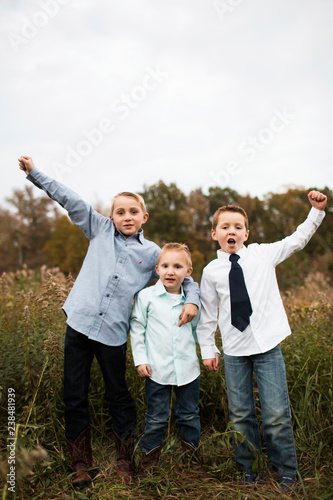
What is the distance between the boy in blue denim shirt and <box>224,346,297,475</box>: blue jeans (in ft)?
1.63

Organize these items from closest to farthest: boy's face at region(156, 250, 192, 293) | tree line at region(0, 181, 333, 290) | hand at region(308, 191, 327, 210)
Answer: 1. hand at region(308, 191, 327, 210)
2. boy's face at region(156, 250, 192, 293)
3. tree line at region(0, 181, 333, 290)

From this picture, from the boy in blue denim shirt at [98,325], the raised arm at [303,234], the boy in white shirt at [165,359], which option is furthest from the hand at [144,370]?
the raised arm at [303,234]

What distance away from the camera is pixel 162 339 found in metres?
2.58

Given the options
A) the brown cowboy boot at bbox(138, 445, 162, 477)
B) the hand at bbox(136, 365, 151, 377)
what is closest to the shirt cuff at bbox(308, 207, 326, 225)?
the hand at bbox(136, 365, 151, 377)

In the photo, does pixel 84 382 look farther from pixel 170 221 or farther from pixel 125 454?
pixel 170 221

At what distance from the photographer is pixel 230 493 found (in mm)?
2227

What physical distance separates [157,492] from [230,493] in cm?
42

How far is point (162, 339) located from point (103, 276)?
0.58m

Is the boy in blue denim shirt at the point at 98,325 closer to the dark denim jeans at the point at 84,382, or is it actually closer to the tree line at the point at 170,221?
the dark denim jeans at the point at 84,382

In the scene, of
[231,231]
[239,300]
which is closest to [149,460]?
[239,300]

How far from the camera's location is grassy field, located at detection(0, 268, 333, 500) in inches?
90.2

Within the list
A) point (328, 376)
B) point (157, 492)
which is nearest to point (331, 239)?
point (328, 376)

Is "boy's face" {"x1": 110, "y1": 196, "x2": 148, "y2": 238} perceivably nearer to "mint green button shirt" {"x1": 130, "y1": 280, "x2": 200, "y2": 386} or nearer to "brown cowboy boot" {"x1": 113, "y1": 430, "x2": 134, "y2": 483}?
"mint green button shirt" {"x1": 130, "y1": 280, "x2": 200, "y2": 386}

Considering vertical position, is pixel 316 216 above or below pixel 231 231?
above
